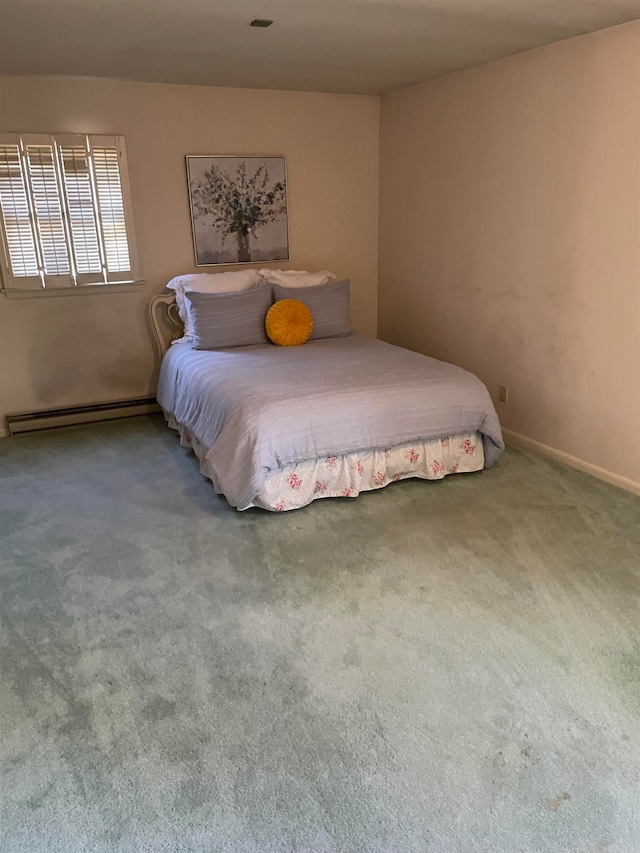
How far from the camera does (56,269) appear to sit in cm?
412

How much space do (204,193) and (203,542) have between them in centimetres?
267

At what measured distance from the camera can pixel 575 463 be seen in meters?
3.53

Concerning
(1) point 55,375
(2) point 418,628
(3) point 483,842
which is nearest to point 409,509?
(2) point 418,628

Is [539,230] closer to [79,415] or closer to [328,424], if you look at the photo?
[328,424]

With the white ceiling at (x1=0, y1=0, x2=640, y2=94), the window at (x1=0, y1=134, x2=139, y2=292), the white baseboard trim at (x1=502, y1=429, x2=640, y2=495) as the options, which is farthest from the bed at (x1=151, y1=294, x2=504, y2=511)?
the white ceiling at (x1=0, y1=0, x2=640, y2=94)

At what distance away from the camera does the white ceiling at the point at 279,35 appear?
2.51 m

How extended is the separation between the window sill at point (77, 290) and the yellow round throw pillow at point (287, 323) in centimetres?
100

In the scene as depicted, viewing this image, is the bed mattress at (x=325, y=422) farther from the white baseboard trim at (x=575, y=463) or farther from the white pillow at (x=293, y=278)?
the white pillow at (x=293, y=278)

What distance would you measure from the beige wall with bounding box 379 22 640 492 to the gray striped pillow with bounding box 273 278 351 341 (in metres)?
0.62

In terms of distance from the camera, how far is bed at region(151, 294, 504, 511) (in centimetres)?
297

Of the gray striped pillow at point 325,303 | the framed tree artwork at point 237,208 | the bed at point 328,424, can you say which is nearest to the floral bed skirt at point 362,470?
the bed at point 328,424

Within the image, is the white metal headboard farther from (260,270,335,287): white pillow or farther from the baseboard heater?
(260,270,335,287): white pillow

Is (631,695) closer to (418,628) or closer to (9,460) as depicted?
(418,628)

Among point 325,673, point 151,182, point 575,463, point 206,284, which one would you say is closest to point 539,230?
point 575,463
